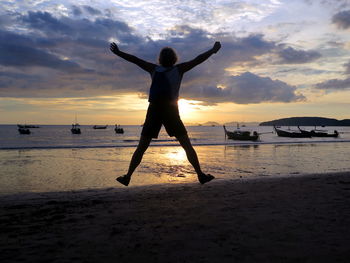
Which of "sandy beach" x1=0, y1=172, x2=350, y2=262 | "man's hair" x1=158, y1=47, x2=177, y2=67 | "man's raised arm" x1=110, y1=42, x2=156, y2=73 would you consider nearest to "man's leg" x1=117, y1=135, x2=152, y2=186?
"sandy beach" x1=0, y1=172, x2=350, y2=262

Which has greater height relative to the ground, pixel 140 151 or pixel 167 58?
pixel 167 58

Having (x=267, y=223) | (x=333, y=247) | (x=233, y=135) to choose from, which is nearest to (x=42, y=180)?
(x=267, y=223)

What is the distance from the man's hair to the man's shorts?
69cm

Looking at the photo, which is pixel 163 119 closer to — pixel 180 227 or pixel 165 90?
pixel 165 90

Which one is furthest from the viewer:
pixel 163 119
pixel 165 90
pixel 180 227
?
pixel 163 119

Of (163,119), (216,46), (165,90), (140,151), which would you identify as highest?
(216,46)

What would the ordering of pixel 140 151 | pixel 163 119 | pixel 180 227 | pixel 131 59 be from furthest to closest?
pixel 140 151 < pixel 131 59 < pixel 163 119 < pixel 180 227

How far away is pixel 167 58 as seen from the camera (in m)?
4.57

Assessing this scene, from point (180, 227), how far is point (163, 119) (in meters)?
1.65

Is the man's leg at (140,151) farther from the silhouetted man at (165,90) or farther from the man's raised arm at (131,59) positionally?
the man's raised arm at (131,59)

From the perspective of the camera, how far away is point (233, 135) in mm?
46781

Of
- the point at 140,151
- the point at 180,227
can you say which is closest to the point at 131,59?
the point at 140,151

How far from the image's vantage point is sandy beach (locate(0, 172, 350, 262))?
2854 mm

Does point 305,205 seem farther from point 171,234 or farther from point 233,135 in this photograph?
point 233,135
